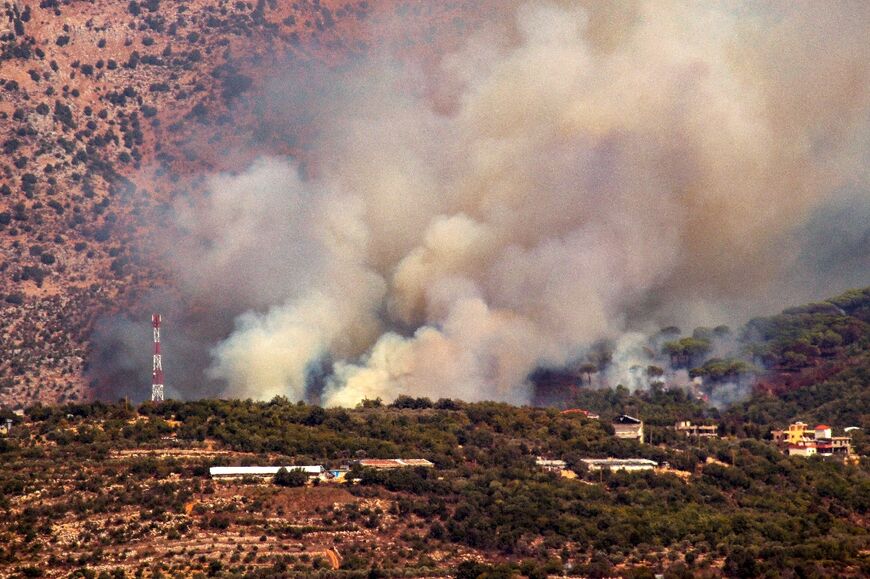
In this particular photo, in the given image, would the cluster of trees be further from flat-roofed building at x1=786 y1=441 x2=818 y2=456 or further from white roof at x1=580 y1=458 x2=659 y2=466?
flat-roofed building at x1=786 y1=441 x2=818 y2=456

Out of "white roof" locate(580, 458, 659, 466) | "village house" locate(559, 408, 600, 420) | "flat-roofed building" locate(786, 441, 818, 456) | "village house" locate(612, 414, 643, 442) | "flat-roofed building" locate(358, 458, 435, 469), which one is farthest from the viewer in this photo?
"village house" locate(559, 408, 600, 420)

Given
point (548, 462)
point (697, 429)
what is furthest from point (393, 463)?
point (697, 429)

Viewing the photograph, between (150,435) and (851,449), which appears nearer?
(150,435)

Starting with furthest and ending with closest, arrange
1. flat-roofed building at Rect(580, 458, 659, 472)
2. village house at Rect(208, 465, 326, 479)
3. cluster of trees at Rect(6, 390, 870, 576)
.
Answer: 1. flat-roofed building at Rect(580, 458, 659, 472)
2. village house at Rect(208, 465, 326, 479)
3. cluster of trees at Rect(6, 390, 870, 576)

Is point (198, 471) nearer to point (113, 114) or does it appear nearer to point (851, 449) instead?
point (851, 449)

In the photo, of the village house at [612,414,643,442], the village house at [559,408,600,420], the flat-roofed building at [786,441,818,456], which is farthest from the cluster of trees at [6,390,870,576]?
the flat-roofed building at [786,441,818,456]

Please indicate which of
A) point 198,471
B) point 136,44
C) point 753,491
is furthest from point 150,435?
point 136,44

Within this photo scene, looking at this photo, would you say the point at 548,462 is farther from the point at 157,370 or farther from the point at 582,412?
the point at 157,370
